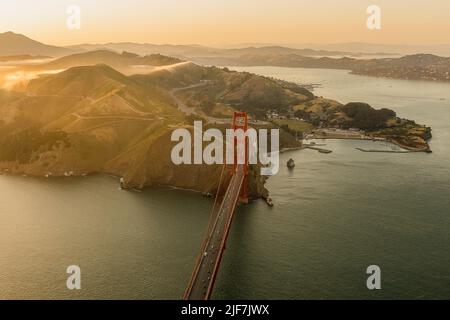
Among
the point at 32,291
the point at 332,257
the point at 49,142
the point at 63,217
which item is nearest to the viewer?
the point at 32,291

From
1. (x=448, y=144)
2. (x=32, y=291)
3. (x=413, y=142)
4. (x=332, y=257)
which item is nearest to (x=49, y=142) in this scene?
(x=32, y=291)

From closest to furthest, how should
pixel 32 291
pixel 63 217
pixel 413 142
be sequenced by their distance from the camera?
pixel 32 291 → pixel 63 217 → pixel 413 142

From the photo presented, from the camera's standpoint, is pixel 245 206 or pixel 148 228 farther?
pixel 245 206

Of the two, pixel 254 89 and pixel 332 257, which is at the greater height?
pixel 254 89

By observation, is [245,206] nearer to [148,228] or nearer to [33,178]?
[148,228]

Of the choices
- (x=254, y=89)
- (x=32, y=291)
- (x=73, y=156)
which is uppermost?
(x=254, y=89)

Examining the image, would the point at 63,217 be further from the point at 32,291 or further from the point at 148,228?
the point at 32,291

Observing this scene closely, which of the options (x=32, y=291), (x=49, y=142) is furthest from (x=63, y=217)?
(x=49, y=142)
